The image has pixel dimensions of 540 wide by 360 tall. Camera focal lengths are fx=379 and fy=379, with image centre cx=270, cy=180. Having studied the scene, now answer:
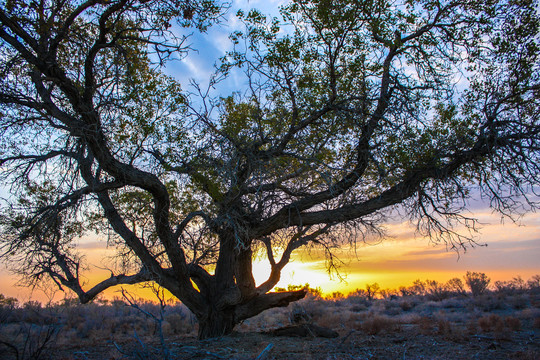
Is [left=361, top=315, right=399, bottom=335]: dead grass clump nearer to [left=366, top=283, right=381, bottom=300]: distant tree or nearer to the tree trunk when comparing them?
the tree trunk

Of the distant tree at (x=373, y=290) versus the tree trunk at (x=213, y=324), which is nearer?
the tree trunk at (x=213, y=324)

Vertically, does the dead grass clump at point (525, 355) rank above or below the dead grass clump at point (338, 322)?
below

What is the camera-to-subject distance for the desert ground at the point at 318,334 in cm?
738

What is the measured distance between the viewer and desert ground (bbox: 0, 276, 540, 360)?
7375 mm

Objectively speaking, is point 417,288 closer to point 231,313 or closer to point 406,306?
point 406,306


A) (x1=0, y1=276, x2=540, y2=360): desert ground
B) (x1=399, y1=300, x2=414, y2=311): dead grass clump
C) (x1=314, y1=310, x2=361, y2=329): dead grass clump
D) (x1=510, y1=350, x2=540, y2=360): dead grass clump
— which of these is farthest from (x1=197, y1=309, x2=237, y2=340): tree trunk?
(x1=399, y1=300, x2=414, y2=311): dead grass clump

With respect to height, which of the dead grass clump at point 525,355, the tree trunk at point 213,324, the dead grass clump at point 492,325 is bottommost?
the dead grass clump at point 525,355

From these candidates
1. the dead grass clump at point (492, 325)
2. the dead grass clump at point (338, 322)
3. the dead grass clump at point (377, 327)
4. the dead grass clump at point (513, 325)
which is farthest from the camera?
the dead grass clump at point (338, 322)

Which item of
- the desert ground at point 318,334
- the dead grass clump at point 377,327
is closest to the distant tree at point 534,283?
the desert ground at point 318,334

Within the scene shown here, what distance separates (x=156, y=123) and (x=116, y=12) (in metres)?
2.56

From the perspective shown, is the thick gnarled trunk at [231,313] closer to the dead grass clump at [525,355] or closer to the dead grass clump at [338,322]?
the dead grass clump at [338,322]

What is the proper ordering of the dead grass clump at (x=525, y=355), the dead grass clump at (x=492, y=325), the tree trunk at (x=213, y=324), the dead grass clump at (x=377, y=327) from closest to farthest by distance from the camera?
the dead grass clump at (x=525, y=355) → the dead grass clump at (x=492, y=325) → the tree trunk at (x=213, y=324) → the dead grass clump at (x=377, y=327)

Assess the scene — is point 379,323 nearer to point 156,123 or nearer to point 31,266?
point 156,123

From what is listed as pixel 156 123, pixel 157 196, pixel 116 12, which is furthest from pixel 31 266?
pixel 116 12
